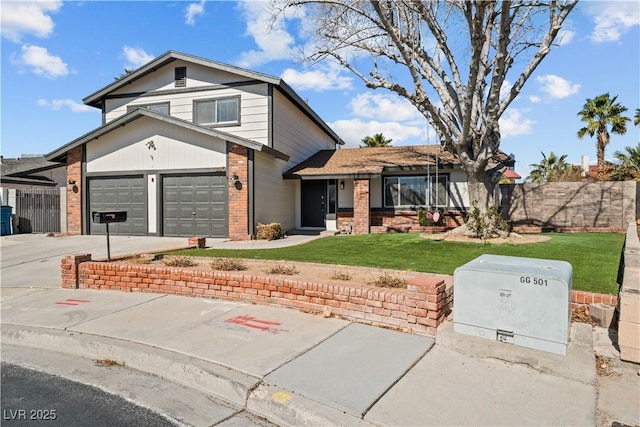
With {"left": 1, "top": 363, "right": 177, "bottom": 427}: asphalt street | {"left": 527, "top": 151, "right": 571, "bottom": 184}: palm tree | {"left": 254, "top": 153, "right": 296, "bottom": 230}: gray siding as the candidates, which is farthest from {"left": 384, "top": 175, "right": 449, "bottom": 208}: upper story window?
{"left": 527, "top": 151, "right": 571, "bottom": 184}: palm tree

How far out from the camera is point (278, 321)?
5055mm

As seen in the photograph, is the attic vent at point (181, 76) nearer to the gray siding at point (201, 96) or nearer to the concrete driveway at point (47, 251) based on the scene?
the gray siding at point (201, 96)

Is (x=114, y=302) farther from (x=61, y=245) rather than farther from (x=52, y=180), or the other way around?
(x=52, y=180)

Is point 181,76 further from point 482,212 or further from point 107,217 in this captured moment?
point 482,212

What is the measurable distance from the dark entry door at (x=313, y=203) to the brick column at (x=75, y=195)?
914cm

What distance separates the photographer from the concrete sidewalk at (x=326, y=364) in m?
3.03

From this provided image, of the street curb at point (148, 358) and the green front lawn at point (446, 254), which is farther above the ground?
the green front lawn at point (446, 254)

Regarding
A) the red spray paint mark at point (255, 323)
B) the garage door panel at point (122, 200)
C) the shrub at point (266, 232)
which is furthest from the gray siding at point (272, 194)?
the red spray paint mark at point (255, 323)

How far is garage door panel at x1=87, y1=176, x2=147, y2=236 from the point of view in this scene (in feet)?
49.4

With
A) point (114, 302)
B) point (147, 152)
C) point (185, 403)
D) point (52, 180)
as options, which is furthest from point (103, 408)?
point (52, 180)

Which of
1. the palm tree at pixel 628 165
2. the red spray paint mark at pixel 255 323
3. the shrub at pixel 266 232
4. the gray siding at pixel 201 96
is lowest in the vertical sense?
the red spray paint mark at pixel 255 323

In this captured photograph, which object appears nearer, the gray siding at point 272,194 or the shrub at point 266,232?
the shrub at point 266,232

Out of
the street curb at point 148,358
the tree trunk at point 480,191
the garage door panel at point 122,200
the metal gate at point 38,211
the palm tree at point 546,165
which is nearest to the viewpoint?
the street curb at point 148,358

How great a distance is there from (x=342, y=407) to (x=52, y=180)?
79.1 feet
